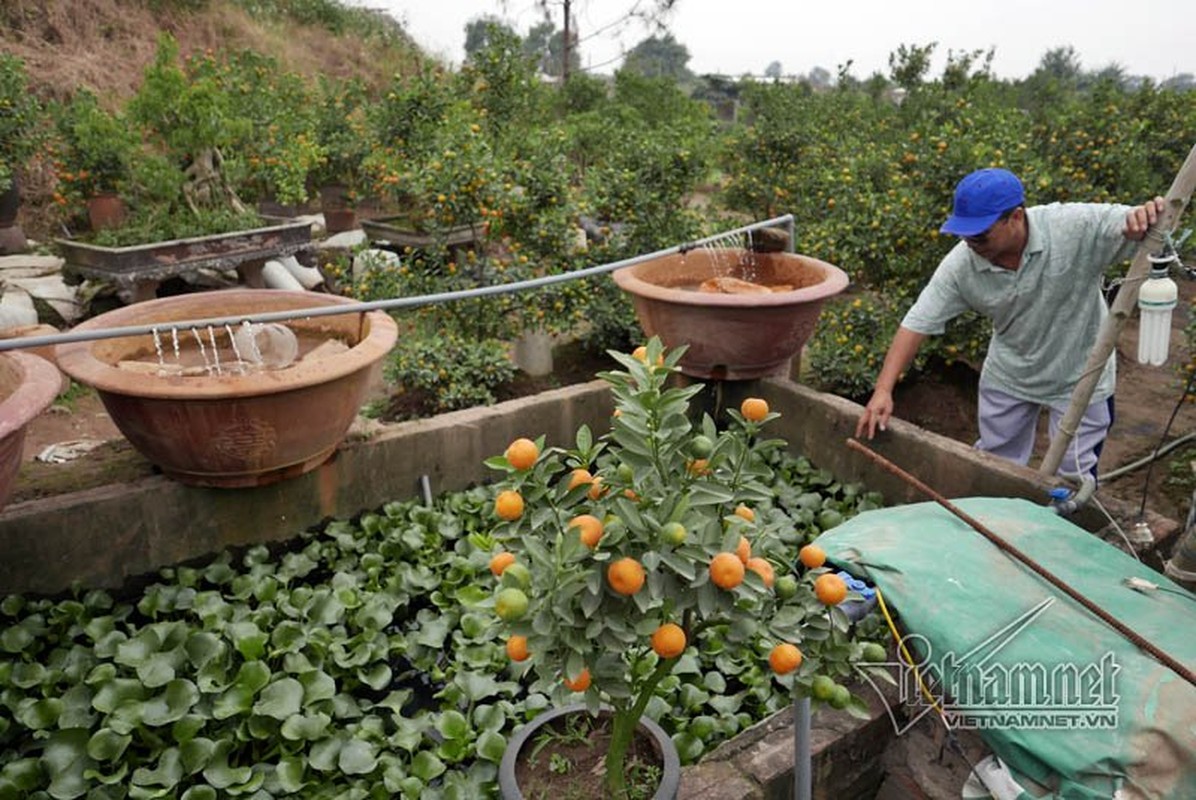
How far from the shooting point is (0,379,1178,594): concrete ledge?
2.49 m

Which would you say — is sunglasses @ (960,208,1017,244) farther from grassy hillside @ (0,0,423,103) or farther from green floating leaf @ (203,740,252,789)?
grassy hillside @ (0,0,423,103)

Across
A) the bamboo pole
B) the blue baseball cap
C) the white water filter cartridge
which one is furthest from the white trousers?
the blue baseball cap

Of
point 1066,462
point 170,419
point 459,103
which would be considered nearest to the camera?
point 170,419

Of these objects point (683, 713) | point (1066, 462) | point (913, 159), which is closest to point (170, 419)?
point (683, 713)

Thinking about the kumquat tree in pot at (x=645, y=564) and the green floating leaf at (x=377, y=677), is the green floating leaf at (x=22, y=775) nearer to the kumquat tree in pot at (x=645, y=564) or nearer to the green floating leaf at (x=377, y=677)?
the green floating leaf at (x=377, y=677)

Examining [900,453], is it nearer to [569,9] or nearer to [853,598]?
[853,598]

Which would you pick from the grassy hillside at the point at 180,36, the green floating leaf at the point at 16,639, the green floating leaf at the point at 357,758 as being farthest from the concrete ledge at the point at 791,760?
the grassy hillside at the point at 180,36

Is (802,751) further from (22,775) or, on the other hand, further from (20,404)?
(20,404)

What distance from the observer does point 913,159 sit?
4.54m

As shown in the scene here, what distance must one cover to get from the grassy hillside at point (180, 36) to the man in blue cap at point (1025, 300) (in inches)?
280

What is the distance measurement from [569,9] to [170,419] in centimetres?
1182

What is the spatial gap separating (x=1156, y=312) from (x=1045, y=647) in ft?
3.66

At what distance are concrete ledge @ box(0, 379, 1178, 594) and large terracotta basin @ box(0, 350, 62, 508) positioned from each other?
1.56 feet

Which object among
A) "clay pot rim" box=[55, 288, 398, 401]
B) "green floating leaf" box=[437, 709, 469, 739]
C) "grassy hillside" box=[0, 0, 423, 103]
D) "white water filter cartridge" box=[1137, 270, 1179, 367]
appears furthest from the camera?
"grassy hillside" box=[0, 0, 423, 103]
